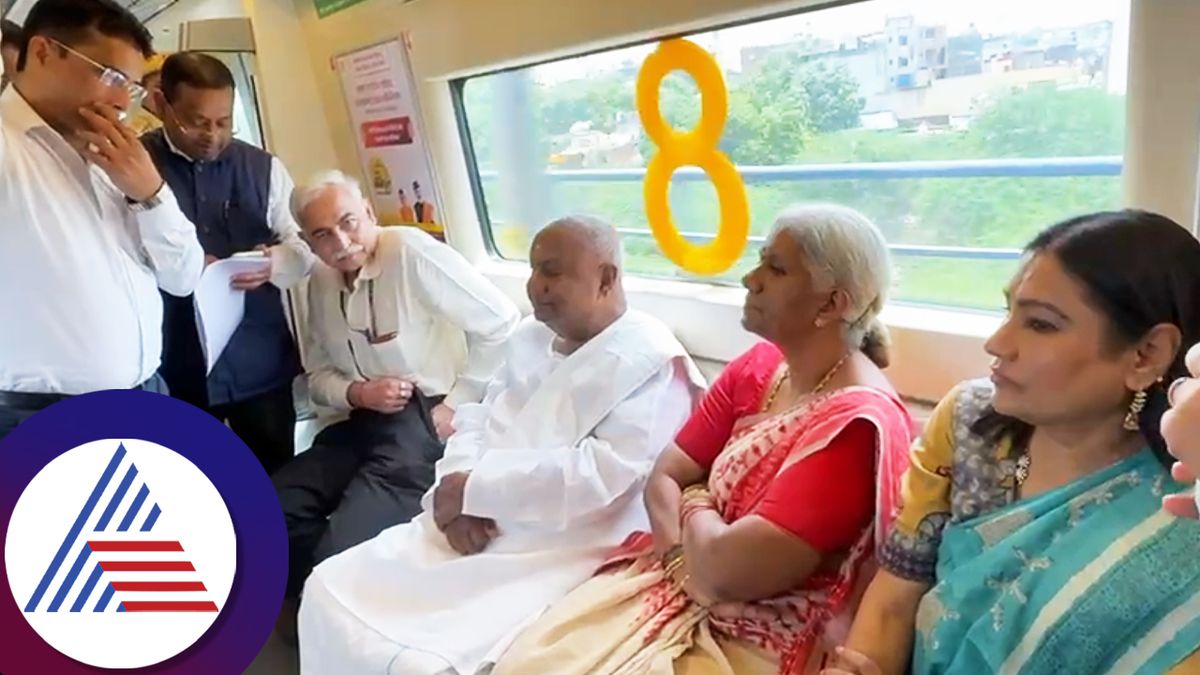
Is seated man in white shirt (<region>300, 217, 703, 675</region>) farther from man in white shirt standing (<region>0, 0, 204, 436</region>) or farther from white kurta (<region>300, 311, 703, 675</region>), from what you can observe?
man in white shirt standing (<region>0, 0, 204, 436</region>)

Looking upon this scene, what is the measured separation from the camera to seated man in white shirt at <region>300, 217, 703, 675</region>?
1.75 metres

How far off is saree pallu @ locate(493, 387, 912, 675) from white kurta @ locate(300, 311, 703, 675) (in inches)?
5.3

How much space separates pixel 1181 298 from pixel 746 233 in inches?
48.3

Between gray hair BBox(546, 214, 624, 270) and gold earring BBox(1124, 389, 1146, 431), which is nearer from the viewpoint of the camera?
gold earring BBox(1124, 389, 1146, 431)

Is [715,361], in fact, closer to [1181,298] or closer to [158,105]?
[1181,298]

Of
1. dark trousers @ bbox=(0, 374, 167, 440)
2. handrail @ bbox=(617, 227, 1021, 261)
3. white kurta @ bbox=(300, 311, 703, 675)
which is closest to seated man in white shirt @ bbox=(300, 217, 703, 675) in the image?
white kurta @ bbox=(300, 311, 703, 675)

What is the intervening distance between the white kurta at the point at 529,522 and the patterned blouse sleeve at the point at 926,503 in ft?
2.14

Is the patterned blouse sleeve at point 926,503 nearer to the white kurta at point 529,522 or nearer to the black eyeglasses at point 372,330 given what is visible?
the white kurta at point 529,522

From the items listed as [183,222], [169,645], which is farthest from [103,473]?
[183,222]

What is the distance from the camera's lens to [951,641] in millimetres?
1218

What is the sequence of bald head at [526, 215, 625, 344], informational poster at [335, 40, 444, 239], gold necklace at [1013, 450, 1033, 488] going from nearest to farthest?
gold necklace at [1013, 450, 1033, 488], bald head at [526, 215, 625, 344], informational poster at [335, 40, 444, 239]

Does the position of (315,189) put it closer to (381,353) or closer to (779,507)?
(381,353)

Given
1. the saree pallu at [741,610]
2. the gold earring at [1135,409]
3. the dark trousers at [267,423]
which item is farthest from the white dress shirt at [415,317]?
the gold earring at [1135,409]

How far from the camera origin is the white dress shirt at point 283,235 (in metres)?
2.65
